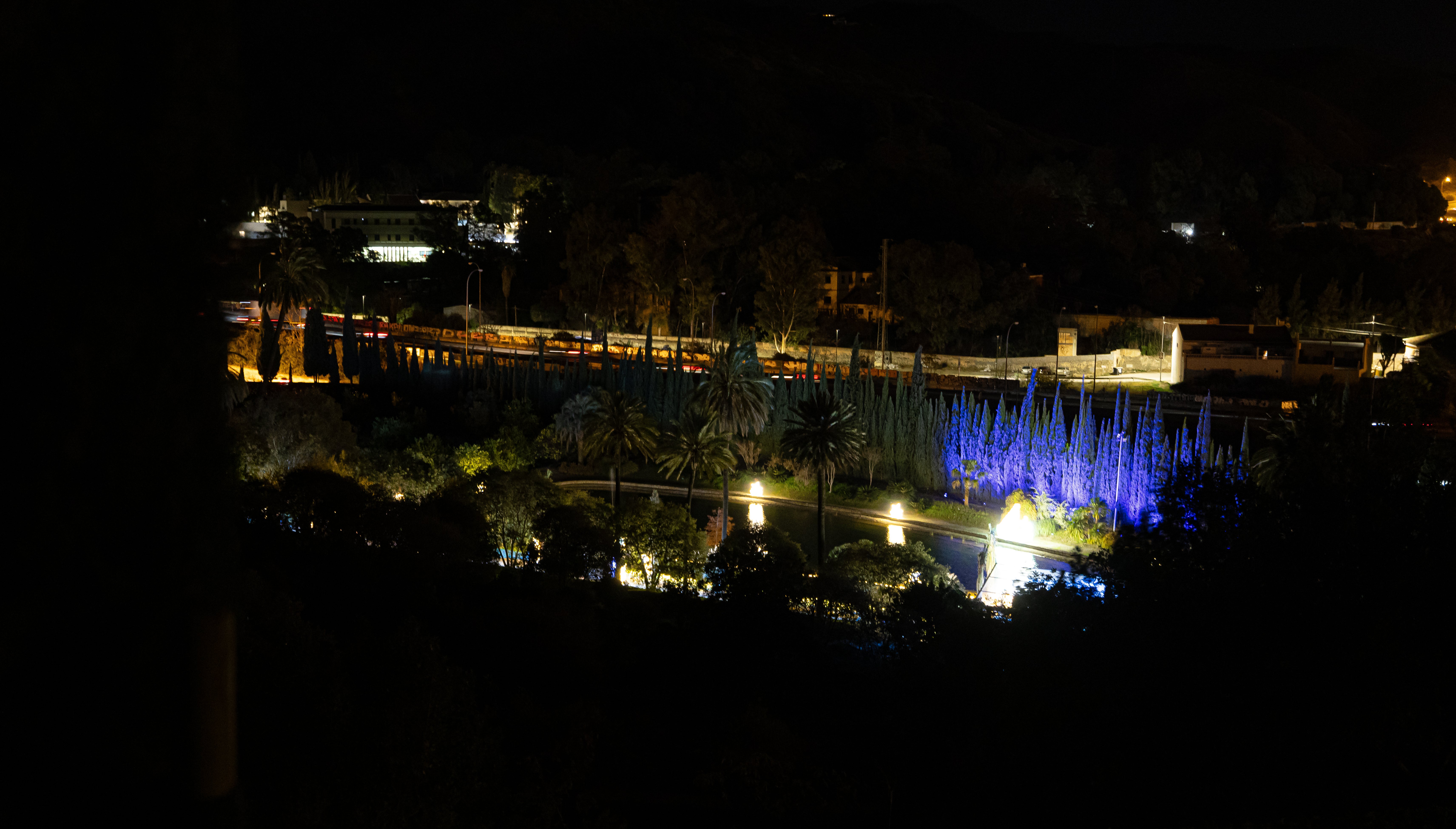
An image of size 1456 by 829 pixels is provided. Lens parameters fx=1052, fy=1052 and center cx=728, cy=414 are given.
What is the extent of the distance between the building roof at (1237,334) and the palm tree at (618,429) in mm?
36399

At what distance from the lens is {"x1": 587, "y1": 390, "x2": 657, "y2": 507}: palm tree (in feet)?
107

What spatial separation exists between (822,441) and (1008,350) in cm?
3361

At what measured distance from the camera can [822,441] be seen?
29562 millimetres

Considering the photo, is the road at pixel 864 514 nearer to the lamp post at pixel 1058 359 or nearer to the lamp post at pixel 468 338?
the lamp post at pixel 468 338

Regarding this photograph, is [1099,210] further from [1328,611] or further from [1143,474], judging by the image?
[1328,611]

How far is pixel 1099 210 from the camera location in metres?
94.1

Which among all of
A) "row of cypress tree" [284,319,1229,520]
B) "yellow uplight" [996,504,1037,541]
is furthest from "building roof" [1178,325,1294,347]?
"yellow uplight" [996,504,1037,541]

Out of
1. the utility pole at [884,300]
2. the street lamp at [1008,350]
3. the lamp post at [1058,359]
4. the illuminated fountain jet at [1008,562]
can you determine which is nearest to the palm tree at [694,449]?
the illuminated fountain jet at [1008,562]

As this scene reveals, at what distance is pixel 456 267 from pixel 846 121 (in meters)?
86.6

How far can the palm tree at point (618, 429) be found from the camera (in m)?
32.7

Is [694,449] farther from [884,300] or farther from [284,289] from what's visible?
[884,300]

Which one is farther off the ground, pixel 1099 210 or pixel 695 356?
pixel 1099 210

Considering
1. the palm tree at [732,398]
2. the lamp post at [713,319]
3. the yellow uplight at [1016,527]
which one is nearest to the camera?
the yellow uplight at [1016,527]

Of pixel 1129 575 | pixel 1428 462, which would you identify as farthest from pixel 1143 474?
pixel 1129 575
